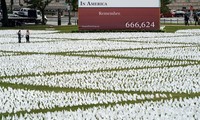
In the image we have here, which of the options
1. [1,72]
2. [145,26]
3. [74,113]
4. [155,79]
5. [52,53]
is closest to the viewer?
[74,113]

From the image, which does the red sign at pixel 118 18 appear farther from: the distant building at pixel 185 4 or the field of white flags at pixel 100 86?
the distant building at pixel 185 4

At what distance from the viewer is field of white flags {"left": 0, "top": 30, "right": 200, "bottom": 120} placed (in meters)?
14.4

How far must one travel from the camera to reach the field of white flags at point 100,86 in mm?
14414

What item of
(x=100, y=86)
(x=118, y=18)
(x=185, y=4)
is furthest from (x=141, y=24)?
(x=185, y=4)

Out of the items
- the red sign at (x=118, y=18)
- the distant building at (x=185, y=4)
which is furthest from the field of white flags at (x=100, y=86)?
the distant building at (x=185, y=4)

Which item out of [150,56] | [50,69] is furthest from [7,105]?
[150,56]

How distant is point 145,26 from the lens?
59844 mm

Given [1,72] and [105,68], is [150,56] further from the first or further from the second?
[1,72]

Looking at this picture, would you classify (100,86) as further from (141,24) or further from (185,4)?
(185,4)

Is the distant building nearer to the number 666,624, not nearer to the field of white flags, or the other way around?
the number 666,624

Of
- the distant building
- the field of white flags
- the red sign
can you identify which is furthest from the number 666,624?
the distant building

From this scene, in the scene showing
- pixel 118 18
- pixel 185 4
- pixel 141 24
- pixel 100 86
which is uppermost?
pixel 118 18

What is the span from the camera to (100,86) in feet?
61.8

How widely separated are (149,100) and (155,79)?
4459 mm
